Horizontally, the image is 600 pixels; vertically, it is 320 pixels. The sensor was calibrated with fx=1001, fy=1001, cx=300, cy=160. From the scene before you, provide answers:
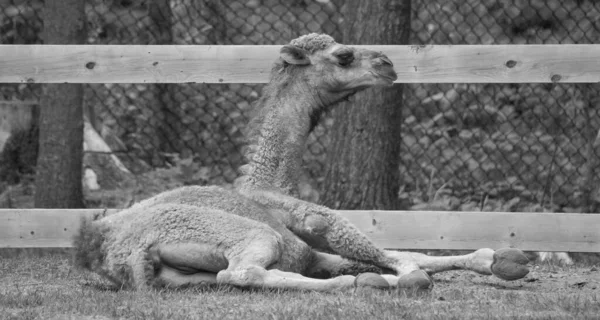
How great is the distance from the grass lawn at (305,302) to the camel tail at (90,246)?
167 millimetres

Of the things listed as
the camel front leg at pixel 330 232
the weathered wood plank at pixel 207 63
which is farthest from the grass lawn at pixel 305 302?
the weathered wood plank at pixel 207 63

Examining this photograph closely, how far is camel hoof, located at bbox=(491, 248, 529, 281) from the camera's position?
225 inches

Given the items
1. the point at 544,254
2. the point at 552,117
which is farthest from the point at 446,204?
the point at 544,254

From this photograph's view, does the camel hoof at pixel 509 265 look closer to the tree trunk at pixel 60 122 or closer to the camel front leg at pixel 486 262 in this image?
the camel front leg at pixel 486 262

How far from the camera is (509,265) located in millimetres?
5723

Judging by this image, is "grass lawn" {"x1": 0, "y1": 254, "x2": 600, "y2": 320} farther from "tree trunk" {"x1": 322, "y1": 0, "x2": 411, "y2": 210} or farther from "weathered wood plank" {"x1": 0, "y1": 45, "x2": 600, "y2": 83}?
"tree trunk" {"x1": 322, "y1": 0, "x2": 411, "y2": 210}

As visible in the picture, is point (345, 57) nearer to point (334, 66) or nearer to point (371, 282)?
point (334, 66)

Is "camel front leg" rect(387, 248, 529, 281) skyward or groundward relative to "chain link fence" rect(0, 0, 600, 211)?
groundward

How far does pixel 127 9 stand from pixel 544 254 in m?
5.80

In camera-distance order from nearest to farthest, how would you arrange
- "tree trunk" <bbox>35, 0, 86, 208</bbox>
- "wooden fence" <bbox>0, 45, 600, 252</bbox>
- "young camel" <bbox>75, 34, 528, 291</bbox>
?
"young camel" <bbox>75, 34, 528, 291</bbox>
"wooden fence" <bbox>0, 45, 600, 252</bbox>
"tree trunk" <bbox>35, 0, 86, 208</bbox>

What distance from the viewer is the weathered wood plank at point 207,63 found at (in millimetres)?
7098

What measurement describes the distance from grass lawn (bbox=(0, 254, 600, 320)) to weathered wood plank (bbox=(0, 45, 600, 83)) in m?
1.62

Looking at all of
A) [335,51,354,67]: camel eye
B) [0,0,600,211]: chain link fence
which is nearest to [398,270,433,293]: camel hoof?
[335,51,354,67]: camel eye

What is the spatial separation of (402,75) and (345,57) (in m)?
0.91
